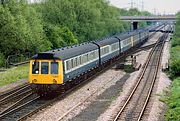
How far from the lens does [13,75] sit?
122 ft

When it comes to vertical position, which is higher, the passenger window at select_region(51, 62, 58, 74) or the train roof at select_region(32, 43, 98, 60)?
the train roof at select_region(32, 43, 98, 60)

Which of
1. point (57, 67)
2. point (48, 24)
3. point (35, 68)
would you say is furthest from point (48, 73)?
point (48, 24)

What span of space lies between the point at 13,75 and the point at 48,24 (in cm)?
2520

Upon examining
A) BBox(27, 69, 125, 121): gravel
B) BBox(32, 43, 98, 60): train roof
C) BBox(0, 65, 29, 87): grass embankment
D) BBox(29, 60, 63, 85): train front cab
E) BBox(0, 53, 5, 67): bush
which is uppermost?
BBox(32, 43, 98, 60): train roof

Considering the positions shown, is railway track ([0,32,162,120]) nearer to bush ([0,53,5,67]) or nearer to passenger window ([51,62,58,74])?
passenger window ([51,62,58,74])

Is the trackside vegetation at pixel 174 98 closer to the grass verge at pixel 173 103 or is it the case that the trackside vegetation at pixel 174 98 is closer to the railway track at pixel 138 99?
the grass verge at pixel 173 103

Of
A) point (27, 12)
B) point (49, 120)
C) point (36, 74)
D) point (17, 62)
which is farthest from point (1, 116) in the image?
point (27, 12)

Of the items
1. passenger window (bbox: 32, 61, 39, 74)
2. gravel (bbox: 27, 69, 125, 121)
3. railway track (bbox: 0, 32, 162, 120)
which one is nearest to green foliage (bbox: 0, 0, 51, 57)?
gravel (bbox: 27, 69, 125, 121)

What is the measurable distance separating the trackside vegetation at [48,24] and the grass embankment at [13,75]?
2.86 m

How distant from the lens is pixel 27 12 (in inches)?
1992

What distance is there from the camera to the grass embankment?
34272 millimetres

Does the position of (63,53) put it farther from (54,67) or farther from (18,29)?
(18,29)

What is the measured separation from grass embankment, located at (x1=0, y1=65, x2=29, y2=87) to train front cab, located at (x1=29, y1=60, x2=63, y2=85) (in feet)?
24.5

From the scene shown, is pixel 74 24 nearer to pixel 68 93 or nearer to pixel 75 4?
pixel 75 4
